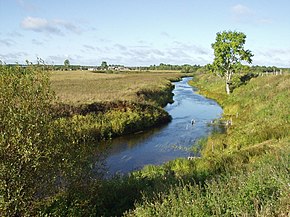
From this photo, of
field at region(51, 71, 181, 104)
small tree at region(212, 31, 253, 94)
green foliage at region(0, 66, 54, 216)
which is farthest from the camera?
small tree at region(212, 31, 253, 94)

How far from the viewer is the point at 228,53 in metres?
55.2

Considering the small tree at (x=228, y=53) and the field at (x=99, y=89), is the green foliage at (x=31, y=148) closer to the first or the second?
the field at (x=99, y=89)

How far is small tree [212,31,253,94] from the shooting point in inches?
2135

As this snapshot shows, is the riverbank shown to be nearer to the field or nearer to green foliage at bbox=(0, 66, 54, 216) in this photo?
green foliage at bbox=(0, 66, 54, 216)

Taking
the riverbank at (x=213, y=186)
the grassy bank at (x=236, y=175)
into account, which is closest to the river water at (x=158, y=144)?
the riverbank at (x=213, y=186)

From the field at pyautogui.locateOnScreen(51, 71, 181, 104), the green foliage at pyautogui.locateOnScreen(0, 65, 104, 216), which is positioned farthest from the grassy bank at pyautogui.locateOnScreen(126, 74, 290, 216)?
the field at pyautogui.locateOnScreen(51, 71, 181, 104)

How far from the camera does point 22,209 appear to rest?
31.3 ft

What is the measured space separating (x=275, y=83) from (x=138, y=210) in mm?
37528

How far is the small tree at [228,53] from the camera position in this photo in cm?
5422

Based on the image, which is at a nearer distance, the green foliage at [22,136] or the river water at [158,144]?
the green foliage at [22,136]

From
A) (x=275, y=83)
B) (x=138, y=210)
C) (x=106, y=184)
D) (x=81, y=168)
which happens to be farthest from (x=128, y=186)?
(x=275, y=83)

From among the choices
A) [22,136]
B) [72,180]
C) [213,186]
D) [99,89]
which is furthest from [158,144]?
[99,89]

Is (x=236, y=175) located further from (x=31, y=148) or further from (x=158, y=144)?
(x=158, y=144)

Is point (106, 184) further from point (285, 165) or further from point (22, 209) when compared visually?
point (285, 165)
